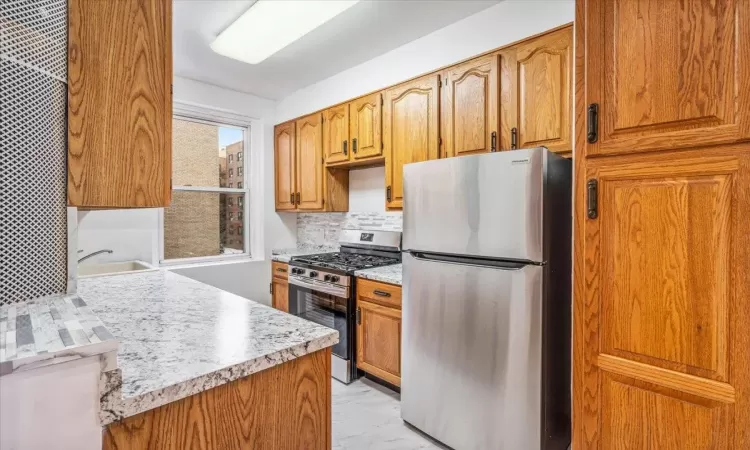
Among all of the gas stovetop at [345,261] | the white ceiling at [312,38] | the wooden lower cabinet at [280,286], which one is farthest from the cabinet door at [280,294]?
the white ceiling at [312,38]

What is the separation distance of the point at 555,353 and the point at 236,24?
8.41 ft

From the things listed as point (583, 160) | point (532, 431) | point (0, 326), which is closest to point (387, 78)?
point (583, 160)

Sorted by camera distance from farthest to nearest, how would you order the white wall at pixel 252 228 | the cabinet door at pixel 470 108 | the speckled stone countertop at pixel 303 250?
the speckled stone countertop at pixel 303 250 → the white wall at pixel 252 228 → the cabinet door at pixel 470 108

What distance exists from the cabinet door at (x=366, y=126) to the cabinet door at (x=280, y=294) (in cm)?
137

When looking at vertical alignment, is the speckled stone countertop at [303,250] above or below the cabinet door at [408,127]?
below

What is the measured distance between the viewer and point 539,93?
6.56ft

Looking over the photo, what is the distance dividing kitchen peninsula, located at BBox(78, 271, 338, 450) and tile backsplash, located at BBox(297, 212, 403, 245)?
6.43 feet

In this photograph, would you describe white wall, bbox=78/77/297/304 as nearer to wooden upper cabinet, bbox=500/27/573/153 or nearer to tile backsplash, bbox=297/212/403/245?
tile backsplash, bbox=297/212/403/245

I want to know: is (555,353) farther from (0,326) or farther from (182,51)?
(182,51)

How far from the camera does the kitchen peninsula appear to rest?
762mm

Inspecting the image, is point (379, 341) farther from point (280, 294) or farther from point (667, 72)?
point (667, 72)

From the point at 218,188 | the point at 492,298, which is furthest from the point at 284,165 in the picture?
the point at 492,298

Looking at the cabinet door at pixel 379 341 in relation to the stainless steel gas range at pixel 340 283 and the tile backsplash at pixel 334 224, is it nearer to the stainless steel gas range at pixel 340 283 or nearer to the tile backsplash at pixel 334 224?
the stainless steel gas range at pixel 340 283

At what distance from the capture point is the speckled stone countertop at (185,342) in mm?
764
